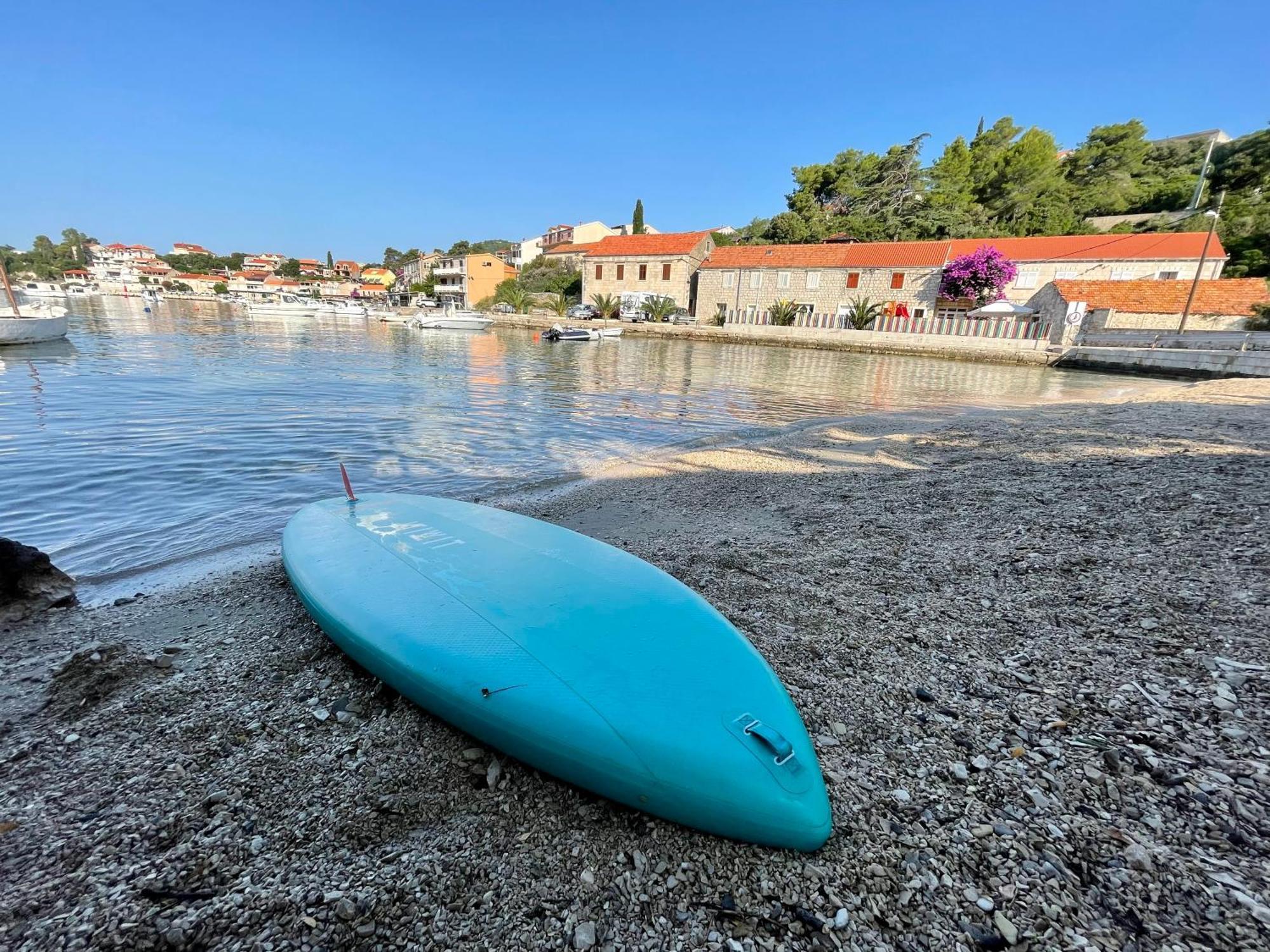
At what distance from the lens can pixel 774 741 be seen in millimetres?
1769

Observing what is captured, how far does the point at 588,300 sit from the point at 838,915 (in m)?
48.9

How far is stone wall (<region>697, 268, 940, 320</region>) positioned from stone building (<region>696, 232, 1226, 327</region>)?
0.15 feet

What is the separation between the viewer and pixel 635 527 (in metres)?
5.14

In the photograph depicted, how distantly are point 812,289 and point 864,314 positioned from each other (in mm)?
5357

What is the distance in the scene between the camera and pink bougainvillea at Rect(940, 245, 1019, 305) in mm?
31469

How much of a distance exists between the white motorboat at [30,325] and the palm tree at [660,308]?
32.4m

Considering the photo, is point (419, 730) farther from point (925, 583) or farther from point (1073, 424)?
point (1073, 424)

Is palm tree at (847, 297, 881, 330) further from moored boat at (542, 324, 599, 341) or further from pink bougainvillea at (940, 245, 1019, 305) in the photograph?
moored boat at (542, 324, 599, 341)

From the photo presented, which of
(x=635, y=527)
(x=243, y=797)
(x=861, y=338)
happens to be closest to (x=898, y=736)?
(x=243, y=797)

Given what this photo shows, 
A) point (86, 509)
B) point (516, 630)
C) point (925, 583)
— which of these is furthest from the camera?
point (86, 509)

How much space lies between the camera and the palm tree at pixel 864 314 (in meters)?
33.8

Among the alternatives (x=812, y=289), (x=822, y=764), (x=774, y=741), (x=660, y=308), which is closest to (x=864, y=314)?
(x=812, y=289)

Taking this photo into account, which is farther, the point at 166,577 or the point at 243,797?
the point at 166,577

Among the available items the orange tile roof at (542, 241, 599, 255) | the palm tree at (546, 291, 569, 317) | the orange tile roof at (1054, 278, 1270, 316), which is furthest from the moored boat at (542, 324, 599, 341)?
the orange tile roof at (542, 241, 599, 255)
